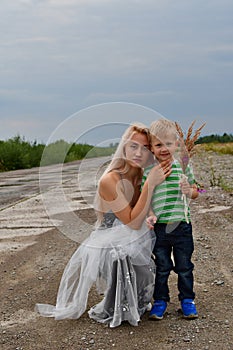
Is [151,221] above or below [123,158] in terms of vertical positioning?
below

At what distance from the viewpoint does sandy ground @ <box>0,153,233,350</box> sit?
12.7 ft

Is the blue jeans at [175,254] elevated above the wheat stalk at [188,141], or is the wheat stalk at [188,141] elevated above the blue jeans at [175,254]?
the wheat stalk at [188,141]

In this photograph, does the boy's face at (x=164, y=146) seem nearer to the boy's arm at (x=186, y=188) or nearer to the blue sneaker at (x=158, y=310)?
the boy's arm at (x=186, y=188)

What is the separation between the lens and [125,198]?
4004 mm

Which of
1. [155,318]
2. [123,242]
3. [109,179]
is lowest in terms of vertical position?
[155,318]

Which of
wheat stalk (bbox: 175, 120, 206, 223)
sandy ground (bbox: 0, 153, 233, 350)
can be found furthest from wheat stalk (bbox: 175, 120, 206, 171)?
sandy ground (bbox: 0, 153, 233, 350)

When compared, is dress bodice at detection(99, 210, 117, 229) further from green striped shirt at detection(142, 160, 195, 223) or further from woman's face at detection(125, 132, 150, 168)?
woman's face at detection(125, 132, 150, 168)

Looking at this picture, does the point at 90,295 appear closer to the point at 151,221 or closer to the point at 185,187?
the point at 151,221

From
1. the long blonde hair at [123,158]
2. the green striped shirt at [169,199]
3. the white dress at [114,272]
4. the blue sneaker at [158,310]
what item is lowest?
the blue sneaker at [158,310]

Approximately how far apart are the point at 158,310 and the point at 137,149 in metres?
1.16

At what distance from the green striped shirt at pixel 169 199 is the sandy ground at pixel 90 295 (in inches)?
22.9

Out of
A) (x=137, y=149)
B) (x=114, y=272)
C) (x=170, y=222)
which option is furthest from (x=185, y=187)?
(x=114, y=272)

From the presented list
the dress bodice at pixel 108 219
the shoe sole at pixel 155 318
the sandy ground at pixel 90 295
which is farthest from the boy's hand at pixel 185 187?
the shoe sole at pixel 155 318

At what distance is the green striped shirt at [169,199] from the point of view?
3.99 meters
